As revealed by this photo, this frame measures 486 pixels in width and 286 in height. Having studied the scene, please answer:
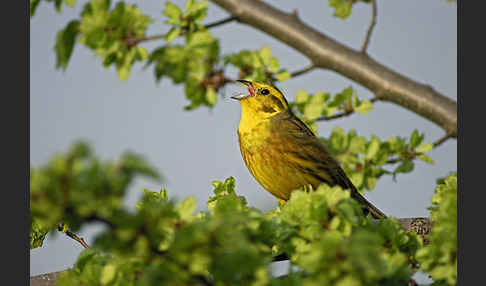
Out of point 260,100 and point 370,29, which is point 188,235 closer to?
point 370,29

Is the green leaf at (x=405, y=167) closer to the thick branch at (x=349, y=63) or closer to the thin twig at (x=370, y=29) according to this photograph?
the thick branch at (x=349, y=63)

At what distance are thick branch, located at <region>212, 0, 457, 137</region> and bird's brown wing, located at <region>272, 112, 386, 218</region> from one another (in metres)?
1.20

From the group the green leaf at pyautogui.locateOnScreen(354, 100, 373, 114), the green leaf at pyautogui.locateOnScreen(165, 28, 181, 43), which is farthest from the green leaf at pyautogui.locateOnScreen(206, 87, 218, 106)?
the green leaf at pyautogui.locateOnScreen(354, 100, 373, 114)

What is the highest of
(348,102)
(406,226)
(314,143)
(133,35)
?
(314,143)

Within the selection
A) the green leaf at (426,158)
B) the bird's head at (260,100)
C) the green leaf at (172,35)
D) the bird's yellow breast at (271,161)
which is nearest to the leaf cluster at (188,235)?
the green leaf at (426,158)

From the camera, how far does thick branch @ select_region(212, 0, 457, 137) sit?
5.53 feet

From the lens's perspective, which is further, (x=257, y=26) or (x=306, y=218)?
→ (x=257, y=26)

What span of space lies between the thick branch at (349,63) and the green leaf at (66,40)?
1.41 feet

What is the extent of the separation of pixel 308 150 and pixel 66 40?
1.62 meters

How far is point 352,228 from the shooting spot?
150 cm

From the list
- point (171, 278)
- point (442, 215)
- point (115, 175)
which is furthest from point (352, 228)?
point (115, 175)

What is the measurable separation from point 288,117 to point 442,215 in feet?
5.45

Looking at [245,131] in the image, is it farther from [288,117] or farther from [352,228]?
[352,228]

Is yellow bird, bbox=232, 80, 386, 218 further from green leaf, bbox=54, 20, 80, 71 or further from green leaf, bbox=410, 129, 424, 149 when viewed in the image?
green leaf, bbox=54, 20, 80, 71
